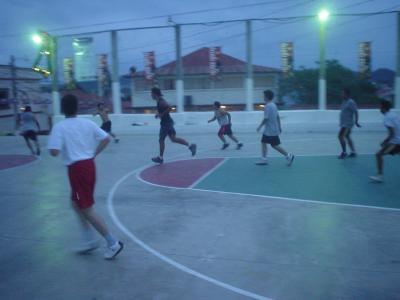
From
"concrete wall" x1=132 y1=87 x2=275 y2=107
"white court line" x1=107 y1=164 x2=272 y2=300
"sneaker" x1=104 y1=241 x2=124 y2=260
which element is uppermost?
"concrete wall" x1=132 y1=87 x2=275 y2=107

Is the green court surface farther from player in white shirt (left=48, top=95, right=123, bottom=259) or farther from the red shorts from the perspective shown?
the red shorts

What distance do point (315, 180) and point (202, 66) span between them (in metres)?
33.7

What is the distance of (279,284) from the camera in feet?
14.8

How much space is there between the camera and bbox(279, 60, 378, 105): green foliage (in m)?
36.7

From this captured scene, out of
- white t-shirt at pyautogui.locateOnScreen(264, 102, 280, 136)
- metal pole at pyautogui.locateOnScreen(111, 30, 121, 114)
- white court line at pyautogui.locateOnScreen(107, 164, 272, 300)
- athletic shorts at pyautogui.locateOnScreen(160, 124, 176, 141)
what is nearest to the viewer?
white court line at pyautogui.locateOnScreen(107, 164, 272, 300)

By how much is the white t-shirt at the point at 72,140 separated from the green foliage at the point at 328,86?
1304 inches

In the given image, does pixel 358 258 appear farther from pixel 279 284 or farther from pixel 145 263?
pixel 145 263

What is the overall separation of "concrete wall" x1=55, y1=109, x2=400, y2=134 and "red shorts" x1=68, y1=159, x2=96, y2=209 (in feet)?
48.9

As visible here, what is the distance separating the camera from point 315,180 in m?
9.40

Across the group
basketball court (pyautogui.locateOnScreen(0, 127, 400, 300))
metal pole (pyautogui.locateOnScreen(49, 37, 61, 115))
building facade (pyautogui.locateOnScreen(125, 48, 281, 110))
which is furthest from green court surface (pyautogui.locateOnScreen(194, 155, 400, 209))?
building facade (pyautogui.locateOnScreen(125, 48, 281, 110))

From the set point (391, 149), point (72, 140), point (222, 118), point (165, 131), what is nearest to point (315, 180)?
point (391, 149)

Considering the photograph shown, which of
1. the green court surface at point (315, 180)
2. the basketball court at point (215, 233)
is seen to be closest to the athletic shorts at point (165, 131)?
the basketball court at point (215, 233)

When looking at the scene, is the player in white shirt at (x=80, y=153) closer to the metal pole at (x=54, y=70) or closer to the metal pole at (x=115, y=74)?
the metal pole at (x=115, y=74)

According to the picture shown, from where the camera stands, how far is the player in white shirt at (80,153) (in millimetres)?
5086
